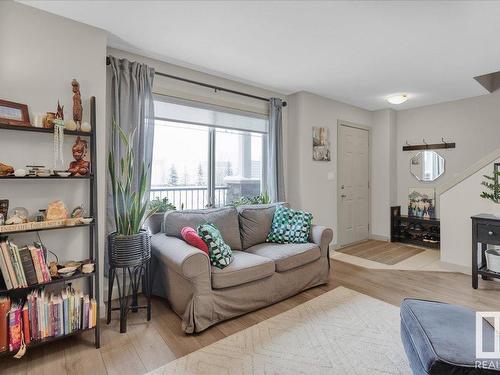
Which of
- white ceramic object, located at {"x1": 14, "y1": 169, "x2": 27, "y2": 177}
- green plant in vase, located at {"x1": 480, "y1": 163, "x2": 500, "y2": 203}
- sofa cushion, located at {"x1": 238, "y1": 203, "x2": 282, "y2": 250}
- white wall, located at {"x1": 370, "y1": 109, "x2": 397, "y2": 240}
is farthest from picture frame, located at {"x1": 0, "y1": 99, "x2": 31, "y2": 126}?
white wall, located at {"x1": 370, "y1": 109, "x2": 397, "y2": 240}

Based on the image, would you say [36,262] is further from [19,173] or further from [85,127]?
[85,127]

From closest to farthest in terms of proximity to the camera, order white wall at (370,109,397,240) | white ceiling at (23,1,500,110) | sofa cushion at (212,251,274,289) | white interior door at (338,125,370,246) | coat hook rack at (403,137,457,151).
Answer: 1. white ceiling at (23,1,500,110)
2. sofa cushion at (212,251,274,289)
3. coat hook rack at (403,137,457,151)
4. white interior door at (338,125,370,246)
5. white wall at (370,109,397,240)

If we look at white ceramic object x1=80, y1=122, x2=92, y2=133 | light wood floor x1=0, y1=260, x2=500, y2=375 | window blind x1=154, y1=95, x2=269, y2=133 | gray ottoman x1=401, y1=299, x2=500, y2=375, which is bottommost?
light wood floor x1=0, y1=260, x2=500, y2=375

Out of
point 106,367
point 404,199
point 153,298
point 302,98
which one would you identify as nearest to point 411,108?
point 404,199

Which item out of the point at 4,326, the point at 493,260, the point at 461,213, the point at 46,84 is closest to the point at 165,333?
the point at 4,326

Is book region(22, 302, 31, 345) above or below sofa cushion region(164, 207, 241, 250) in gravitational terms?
below

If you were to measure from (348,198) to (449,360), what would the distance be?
3.78 m

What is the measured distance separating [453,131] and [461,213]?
1727mm

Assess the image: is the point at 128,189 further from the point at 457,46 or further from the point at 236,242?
the point at 457,46

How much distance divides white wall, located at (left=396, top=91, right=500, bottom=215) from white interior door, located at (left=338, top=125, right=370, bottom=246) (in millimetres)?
695

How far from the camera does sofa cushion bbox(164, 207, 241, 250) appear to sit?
276cm

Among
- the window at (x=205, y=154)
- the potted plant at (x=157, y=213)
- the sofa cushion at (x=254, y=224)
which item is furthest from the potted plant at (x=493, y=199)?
the potted plant at (x=157, y=213)

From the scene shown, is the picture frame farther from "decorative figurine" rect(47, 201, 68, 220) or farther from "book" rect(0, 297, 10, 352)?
"book" rect(0, 297, 10, 352)

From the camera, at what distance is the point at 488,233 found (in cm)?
296
